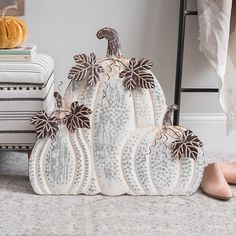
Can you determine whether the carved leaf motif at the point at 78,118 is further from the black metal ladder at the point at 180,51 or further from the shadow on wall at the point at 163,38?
the shadow on wall at the point at 163,38

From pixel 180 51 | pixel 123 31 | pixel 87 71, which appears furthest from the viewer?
pixel 123 31

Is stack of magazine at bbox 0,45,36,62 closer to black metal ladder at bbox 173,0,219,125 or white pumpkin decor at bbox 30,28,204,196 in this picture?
white pumpkin decor at bbox 30,28,204,196

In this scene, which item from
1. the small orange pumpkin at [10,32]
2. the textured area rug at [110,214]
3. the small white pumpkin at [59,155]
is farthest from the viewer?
the small orange pumpkin at [10,32]

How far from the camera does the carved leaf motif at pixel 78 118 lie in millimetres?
1415

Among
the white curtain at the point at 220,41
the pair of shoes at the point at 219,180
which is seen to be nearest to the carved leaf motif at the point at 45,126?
the pair of shoes at the point at 219,180

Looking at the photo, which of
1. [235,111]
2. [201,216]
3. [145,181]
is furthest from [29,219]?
[235,111]

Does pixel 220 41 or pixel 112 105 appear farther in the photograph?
pixel 220 41

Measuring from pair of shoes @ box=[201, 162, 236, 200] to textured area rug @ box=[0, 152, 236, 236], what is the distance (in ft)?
0.08

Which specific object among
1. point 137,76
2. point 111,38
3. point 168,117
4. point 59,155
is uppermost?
point 111,38

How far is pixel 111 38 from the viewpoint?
4.81ft

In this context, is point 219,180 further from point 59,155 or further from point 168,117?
point 59,155

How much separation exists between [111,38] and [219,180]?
571 mm

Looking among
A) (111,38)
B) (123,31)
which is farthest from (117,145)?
(123,31)

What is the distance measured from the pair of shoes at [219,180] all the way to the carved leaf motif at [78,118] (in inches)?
17.1
